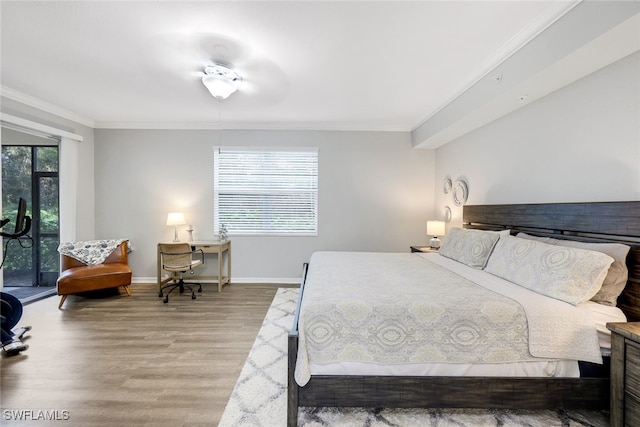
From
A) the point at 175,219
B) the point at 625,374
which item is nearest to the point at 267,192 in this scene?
the point at 175,219

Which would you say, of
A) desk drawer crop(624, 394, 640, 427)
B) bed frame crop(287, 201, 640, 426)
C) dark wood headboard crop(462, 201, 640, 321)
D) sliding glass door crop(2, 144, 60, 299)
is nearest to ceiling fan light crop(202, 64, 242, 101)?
bed frame crop(287, 201, 640, 426)

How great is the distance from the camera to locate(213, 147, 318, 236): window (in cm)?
460

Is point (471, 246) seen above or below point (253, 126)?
below

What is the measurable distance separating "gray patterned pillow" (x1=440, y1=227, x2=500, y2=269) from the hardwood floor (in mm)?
2355

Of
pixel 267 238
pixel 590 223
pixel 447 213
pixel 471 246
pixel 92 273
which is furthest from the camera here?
pixel 267 238

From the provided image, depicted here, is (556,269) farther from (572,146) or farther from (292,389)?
(292,389)

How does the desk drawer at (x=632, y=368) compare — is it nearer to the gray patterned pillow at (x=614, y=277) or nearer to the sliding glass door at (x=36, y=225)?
the gray patterned pillow at (x=614, y=277)

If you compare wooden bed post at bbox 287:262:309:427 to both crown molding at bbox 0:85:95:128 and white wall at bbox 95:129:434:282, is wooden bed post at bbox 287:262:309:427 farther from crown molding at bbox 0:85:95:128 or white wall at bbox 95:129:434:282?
crown molding at bbox 0:85:95:128

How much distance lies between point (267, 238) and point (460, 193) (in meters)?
3.14

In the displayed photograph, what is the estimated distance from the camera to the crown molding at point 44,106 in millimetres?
3217

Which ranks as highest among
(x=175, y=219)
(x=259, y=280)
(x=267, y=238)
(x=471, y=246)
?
(x=175, y=219)

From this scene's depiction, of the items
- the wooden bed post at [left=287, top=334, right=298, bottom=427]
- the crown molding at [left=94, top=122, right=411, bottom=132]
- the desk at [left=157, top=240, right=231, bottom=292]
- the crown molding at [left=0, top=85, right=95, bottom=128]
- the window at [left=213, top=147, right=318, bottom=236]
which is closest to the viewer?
the wooden bed post at [left=287, top=334, right=298, bottom=427]

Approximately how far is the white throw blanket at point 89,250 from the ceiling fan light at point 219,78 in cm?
308

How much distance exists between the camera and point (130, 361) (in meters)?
2.27
